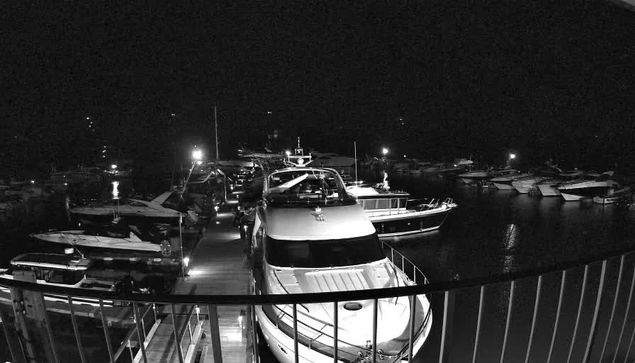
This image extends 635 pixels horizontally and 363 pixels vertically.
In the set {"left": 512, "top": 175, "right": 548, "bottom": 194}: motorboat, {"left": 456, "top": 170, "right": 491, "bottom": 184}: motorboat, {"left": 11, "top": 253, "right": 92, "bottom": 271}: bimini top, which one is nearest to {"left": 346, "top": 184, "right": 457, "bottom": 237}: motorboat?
{"left": 11, "top": 253, "right": 92, "bottom": 271}: bimini top

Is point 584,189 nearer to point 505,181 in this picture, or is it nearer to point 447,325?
point 505,181

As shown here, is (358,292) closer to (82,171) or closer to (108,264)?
(108,264)

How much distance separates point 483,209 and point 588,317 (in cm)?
2053

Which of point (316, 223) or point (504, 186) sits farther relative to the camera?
point (504, 186)

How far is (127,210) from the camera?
21.7 metres

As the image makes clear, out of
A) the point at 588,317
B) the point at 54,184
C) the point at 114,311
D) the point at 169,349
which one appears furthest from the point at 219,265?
the point at 54,184

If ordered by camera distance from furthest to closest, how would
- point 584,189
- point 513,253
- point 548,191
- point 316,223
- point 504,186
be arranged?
1. point 504,186
2. point 548,191
3. point 584,189
4. point 513,253
5. point 316,223

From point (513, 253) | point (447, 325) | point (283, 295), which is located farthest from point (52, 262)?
point (513, 253)

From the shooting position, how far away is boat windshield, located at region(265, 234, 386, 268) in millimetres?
7316

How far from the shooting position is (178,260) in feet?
49.9

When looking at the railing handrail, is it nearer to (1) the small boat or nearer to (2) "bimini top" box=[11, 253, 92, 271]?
(2) "bimini top" box=[11, 253, 92, 271]

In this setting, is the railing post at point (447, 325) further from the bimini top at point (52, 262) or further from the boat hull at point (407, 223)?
the boat hull at point (407, 223)

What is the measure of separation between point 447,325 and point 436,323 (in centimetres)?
1148

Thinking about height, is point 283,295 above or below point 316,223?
above
